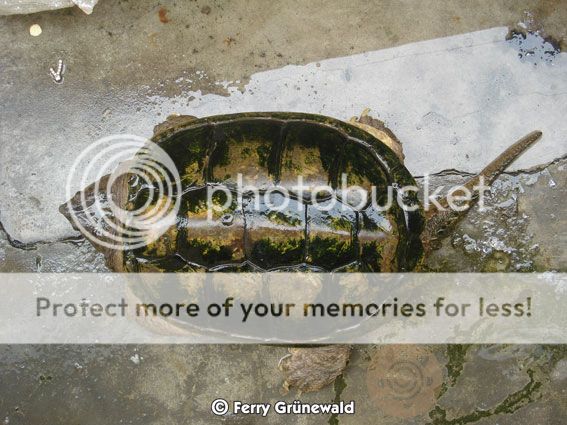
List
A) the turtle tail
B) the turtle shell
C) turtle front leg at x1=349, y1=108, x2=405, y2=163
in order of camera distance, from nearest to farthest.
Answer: the turtle shell
the turtle tail
turtle front leg at x1=349, y1=108, x2=405, y2=163

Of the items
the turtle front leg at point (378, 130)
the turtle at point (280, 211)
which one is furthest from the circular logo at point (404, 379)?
the turtle front leg at point (378, 130)

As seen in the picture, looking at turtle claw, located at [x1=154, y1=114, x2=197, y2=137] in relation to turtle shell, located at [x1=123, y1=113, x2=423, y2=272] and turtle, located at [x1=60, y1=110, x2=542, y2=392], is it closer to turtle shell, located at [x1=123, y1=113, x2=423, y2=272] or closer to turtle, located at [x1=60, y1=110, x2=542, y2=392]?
turtle, located at [x1=60, y1=110, x2=542, y2=392]

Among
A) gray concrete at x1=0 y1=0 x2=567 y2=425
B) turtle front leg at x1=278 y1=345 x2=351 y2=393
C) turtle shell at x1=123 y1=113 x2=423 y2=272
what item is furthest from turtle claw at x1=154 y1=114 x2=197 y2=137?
turtle front leg at x1=278 y1=345 x2=351 y2=393

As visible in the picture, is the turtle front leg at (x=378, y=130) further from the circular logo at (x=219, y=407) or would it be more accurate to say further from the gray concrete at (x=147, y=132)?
the circular logo at (x=219, y=407)

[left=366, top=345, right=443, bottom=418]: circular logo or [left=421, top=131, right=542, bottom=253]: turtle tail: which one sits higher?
[left=421, top=131, right=542, bottom=253]: turtle tail

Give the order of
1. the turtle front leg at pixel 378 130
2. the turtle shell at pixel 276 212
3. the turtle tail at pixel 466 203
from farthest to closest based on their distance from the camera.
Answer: the turtle front leg at pixel 378 130
the turtle tail at pixel 466 203
the turtle shell at pixel 276 212

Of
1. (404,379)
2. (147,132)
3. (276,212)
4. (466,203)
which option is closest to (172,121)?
(147,132)

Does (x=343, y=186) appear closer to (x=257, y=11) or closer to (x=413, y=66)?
(x=413, y=66)
